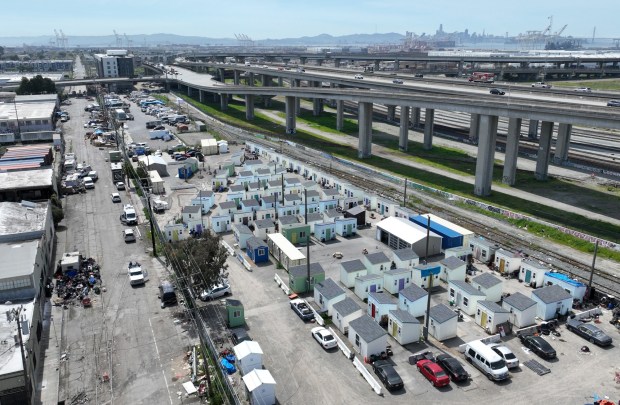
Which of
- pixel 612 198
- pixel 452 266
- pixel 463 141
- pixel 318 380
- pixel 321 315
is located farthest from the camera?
pixel 463 141

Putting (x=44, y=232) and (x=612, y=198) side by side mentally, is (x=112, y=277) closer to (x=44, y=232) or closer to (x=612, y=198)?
(x=44, y=232)

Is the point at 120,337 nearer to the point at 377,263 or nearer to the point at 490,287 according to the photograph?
the point at 377,263

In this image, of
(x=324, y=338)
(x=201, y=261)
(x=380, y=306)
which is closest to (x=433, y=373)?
(x=380, y=306)

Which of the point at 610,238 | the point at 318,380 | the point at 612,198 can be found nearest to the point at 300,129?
the point at 612,198

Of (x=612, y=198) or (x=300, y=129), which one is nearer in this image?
(x=612, y=198)

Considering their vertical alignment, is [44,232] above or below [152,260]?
above

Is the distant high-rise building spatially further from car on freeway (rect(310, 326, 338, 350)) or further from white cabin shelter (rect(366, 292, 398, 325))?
car on freeway (rect(310, 326, 338, 350))

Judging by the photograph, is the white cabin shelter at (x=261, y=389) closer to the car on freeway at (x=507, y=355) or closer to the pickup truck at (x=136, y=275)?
the car on freeway at (x=507, y=355)

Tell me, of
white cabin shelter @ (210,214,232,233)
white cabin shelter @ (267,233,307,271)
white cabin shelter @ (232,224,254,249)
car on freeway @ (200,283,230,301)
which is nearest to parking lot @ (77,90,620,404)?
car on freeway @ (200,283,230,301)
